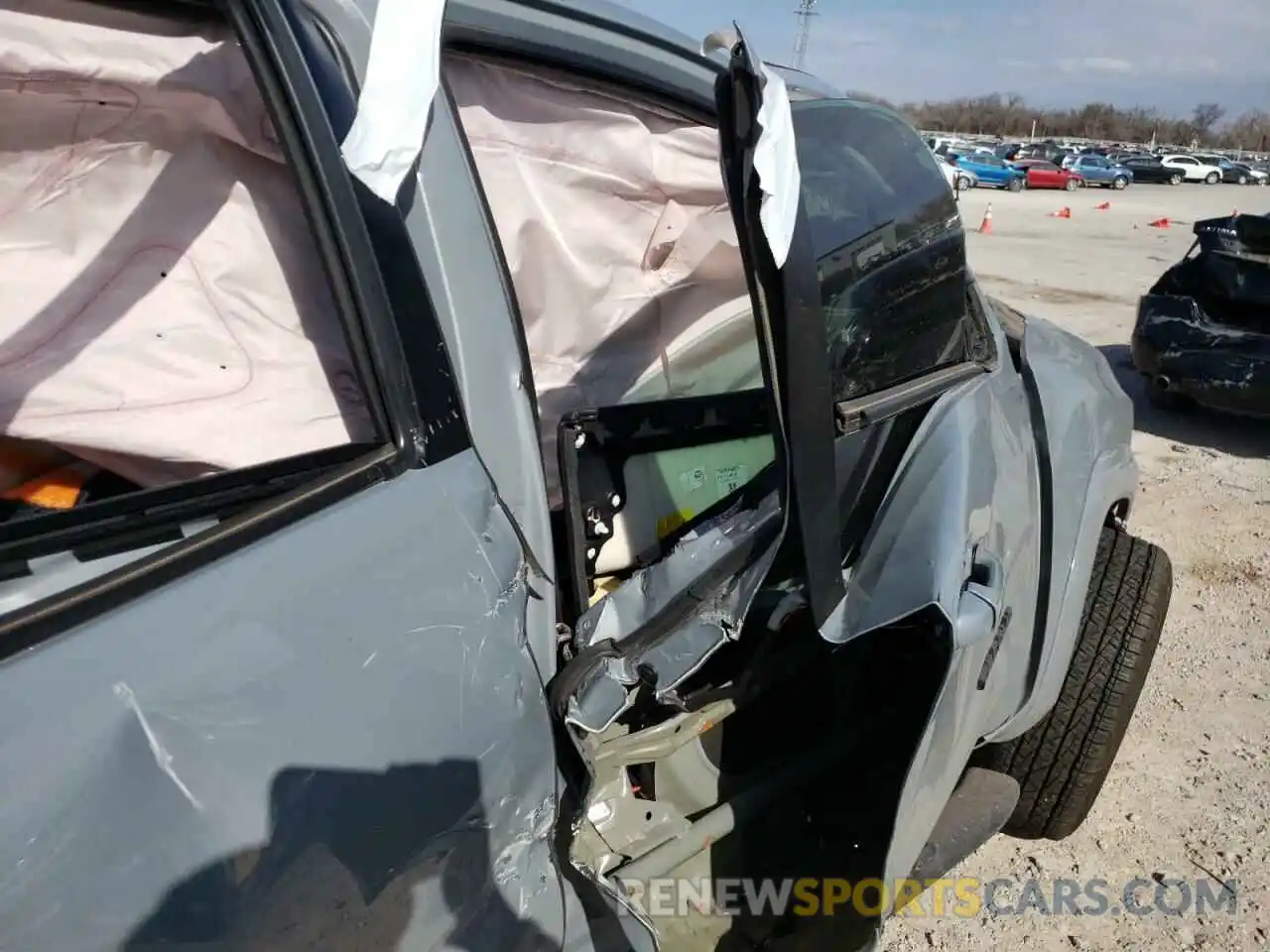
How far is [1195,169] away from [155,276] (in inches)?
1666

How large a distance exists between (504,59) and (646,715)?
3.80ft

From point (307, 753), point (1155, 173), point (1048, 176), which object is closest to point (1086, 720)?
point (307, 753)

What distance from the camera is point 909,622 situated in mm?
1462

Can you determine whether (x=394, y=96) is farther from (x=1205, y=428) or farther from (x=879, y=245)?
(x=1205, y=428)

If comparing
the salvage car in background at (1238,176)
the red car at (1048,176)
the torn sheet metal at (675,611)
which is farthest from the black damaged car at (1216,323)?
the salvage car in background at (1238,176)

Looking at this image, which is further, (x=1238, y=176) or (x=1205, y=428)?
(x=1238, y=176)

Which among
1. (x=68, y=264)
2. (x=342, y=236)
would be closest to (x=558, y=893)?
(x=342, y=236)

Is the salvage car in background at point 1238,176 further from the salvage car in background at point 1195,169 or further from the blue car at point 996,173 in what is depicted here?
the blue car at point 996,173

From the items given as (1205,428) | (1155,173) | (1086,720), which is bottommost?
(1155,173)

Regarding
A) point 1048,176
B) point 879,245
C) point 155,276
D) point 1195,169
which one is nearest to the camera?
point 155,276

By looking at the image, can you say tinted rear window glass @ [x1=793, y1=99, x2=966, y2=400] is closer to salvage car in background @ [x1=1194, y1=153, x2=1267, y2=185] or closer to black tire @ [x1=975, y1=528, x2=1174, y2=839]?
black tire @ [x1=975, y1=528, x2=1174, y2=839]

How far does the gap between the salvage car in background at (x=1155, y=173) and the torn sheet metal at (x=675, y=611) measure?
39.2 m

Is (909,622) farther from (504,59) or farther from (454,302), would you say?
(504,59)

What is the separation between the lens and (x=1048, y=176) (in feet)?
97.4
